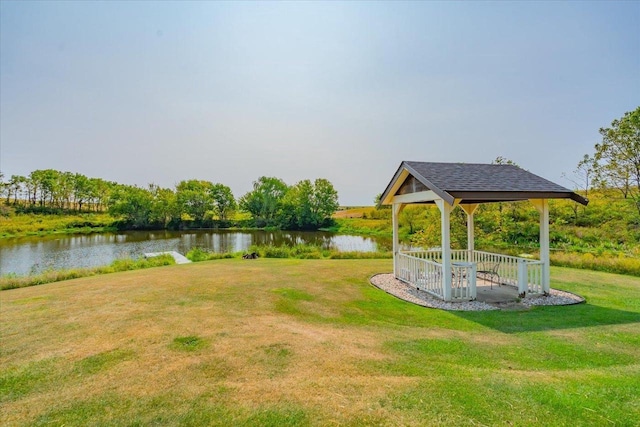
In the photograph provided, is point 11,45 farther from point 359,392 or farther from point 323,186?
point 323,186

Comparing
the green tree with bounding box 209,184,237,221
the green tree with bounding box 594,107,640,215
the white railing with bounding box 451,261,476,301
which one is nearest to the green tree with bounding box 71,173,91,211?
the green tree with bounding box 209,184,237,221

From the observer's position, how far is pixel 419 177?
765cm

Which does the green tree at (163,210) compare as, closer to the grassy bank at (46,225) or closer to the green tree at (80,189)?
the grassy bank at (46,225)

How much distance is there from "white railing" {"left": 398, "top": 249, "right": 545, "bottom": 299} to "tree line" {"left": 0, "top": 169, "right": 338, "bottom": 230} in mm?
42401

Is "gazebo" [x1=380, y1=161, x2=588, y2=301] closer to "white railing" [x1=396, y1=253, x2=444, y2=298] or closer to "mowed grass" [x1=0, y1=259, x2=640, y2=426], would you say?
"white railing" [x1=396, y1=253, x2=444, y2=298]

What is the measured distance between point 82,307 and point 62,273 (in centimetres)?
731

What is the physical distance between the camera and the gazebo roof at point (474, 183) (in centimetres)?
711

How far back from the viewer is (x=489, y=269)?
980cm

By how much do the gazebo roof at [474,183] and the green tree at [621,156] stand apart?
11.1 meters

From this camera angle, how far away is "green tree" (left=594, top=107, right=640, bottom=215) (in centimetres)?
1480

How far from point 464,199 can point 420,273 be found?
2.37m

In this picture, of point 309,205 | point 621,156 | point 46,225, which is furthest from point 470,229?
point 46,225

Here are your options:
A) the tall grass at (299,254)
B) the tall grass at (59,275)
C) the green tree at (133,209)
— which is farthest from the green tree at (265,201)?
the tall grass at (59,275)

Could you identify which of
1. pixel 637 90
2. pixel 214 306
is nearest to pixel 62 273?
pixel 214 306
